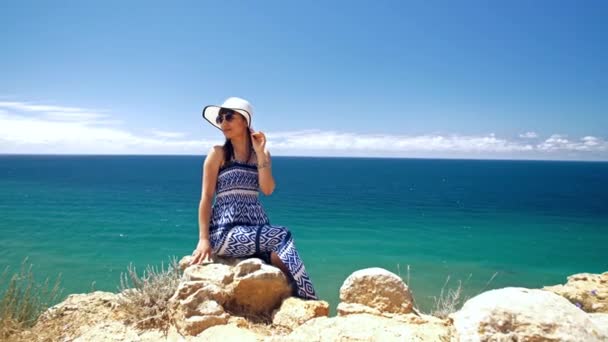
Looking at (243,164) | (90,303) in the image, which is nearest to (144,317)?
(90,303)

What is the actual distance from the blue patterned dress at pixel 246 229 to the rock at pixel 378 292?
573mm

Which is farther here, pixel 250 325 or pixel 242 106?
pixel 242 106

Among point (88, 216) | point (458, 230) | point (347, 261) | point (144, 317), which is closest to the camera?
point (144, 317)

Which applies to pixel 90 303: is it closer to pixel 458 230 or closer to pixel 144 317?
pixel 144 317

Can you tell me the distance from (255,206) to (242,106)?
1.15 meters

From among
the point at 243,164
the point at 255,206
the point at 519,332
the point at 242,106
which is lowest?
the point at 519,332

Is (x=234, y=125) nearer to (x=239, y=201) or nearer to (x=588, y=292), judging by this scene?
(x=239, y=201)

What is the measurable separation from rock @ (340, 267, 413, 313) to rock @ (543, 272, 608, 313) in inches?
150

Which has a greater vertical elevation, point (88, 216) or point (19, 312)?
point (19, 312)

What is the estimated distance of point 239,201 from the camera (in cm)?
441

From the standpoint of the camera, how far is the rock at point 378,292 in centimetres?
351

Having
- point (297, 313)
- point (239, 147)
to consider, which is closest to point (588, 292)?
point (297, 313)

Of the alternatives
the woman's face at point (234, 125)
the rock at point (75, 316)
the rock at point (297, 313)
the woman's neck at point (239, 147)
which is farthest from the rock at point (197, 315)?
the woman's face at point (234, 125)

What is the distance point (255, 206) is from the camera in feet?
14.8
